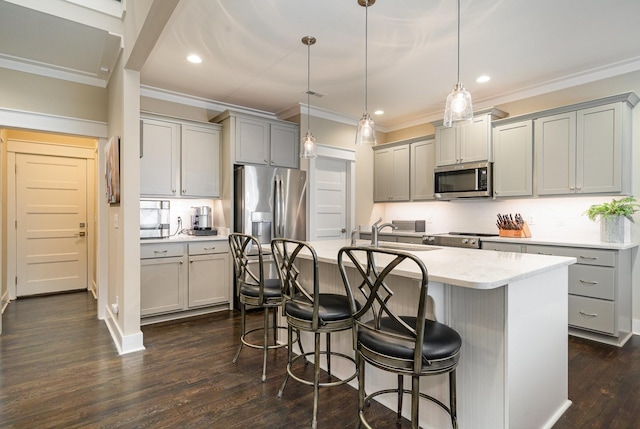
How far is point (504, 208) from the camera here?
4477 millimetres

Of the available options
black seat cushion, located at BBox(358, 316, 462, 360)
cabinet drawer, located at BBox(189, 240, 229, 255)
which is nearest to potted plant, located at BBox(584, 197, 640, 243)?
black seat cushion, located at BBox(358, 316, 462, 360)

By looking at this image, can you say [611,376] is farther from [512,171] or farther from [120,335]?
[120,335]

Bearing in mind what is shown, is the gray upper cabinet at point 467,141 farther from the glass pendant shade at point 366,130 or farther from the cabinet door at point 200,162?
the cabinet door at point 200,162

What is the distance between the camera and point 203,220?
441 centimetres

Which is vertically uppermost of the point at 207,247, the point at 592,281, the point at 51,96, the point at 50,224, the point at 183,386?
the point at 51,96

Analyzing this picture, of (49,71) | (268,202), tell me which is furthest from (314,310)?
(49,71)

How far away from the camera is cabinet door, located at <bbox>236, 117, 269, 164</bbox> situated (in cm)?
437

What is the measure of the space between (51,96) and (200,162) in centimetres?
158

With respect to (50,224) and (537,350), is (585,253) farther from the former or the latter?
(50,224)

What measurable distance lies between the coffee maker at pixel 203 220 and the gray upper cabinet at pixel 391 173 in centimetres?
277

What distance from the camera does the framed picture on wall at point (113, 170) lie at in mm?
3070

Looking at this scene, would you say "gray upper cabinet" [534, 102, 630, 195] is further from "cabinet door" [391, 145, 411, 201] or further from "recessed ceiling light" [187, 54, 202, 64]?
"recessed ceiling light" [187, 54, 202, 64]

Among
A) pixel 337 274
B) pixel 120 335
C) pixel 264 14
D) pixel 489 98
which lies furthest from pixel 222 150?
pixel 489 98

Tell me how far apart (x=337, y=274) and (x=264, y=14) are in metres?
2.07
